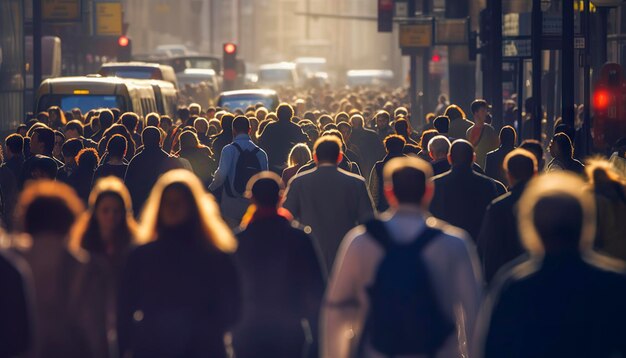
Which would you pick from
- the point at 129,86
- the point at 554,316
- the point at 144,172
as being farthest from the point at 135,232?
the point at 129,86

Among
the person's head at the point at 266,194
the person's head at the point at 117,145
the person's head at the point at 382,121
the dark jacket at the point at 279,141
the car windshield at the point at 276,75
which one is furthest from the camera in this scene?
the car windshield at the point at 276,75

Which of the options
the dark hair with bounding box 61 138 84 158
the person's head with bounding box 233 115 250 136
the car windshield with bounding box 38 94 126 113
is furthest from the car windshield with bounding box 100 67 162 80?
the dark hair with bounding box 61 138 84 158

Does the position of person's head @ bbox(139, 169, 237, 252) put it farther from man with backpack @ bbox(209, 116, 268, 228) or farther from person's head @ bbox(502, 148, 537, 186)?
man with backpack @ bbox(209, 116, 268, 228)

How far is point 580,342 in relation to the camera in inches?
245

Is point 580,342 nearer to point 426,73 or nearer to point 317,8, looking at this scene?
point 426,73

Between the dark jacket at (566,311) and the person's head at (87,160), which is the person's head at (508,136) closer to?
the person's head at (87,160)

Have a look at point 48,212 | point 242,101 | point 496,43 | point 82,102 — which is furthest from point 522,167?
point 242,101

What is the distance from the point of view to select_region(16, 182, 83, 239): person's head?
6789 millimetres

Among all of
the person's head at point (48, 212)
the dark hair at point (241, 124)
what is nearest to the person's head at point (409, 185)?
the person's head at point (48, 212)

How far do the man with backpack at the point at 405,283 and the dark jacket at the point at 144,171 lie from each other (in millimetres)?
6742

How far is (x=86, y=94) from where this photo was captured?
29.8 meters

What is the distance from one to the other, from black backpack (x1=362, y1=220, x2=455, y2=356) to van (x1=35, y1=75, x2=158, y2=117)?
22.5 m

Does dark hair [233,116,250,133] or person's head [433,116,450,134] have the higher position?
dark hair [233,116,250,133]

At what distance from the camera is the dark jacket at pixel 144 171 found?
14.1 m
